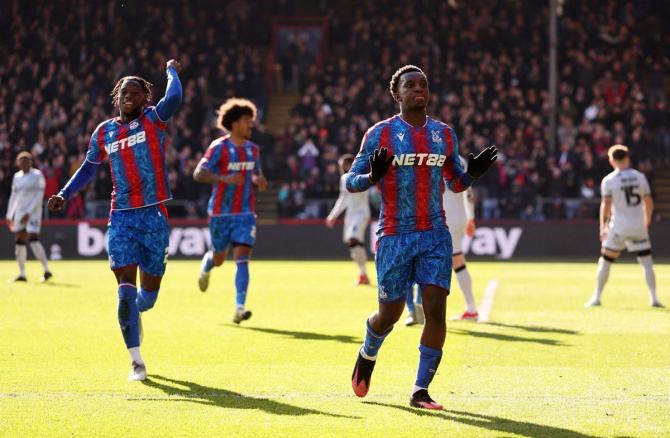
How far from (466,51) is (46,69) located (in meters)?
12.6

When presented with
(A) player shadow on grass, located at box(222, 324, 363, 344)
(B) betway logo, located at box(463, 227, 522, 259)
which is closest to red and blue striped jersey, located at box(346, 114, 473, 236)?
(A) player shadow on grass, located at box(222, 324, 363, 344)

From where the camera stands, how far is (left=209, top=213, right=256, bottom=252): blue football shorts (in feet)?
44.3

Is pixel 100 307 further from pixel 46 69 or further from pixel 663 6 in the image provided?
pixel 663 6

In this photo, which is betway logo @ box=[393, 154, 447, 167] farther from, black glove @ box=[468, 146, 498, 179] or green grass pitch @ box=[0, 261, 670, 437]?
green grass pitch @ box=[0, 261, 670, 437]

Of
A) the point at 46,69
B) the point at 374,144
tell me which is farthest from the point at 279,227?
the point at 374,144

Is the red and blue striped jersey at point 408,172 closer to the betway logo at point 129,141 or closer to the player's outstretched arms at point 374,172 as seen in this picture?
the player's outstretched arms at point 374,172

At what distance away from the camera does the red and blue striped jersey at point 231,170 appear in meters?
13.3

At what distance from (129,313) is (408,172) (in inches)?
106

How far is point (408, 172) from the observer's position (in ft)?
25.0

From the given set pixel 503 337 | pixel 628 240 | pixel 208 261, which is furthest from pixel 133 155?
pixel 628 240

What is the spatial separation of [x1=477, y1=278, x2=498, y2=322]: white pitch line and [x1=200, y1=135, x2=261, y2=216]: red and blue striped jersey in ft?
10.2

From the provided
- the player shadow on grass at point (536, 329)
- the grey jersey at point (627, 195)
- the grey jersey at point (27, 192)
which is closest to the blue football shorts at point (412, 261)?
the player shadow on grass at point (536, 329)

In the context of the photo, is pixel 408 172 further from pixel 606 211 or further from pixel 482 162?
pixel 606 211

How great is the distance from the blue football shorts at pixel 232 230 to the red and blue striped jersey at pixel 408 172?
5.91 m
